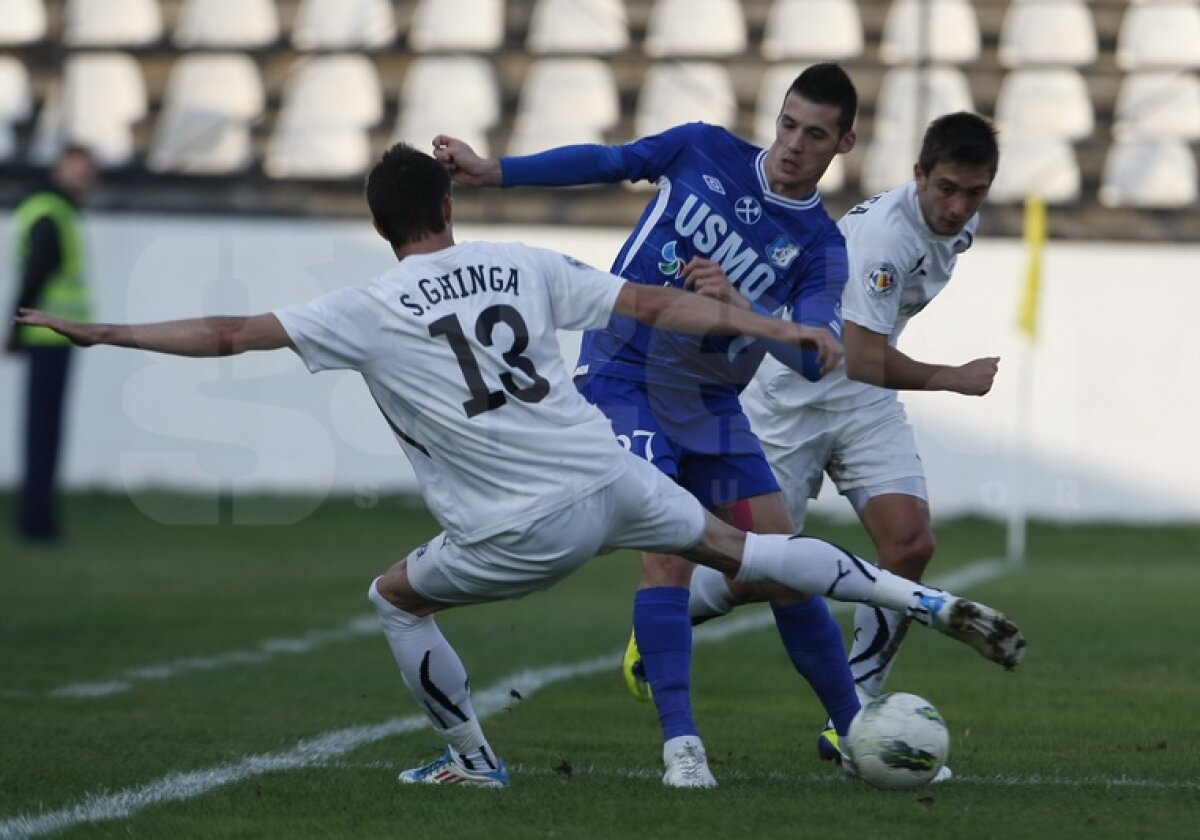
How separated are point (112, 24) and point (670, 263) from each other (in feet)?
57.8

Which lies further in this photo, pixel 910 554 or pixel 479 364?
pixel 910 554

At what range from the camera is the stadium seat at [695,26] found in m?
21.2

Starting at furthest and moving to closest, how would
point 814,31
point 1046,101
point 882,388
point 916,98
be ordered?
point 814,31 < point 1046,101 < point 916,98 < point 882,388

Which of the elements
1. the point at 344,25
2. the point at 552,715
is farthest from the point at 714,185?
the point at 344,25

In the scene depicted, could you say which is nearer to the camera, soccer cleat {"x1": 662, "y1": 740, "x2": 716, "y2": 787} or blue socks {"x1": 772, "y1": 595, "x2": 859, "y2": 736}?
soccer cleat {"x1": 662, "y1": 740, "x2": 716, "y2": 787}

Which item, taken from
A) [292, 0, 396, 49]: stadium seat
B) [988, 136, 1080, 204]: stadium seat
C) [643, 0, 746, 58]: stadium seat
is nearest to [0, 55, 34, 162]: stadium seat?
[292, 0, 396, 49]: stadium seat

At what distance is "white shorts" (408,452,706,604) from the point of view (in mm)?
4867

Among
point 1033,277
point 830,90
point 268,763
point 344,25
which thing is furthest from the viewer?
point 344,25

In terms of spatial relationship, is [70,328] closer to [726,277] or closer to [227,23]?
[726,277]

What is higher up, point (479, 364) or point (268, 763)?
point (479, 364)

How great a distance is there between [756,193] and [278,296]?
45.5 ft

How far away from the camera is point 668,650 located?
17.6 feet

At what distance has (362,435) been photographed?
18703 mm

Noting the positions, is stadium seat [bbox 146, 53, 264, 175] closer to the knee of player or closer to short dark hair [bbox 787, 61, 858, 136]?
the knee of player
